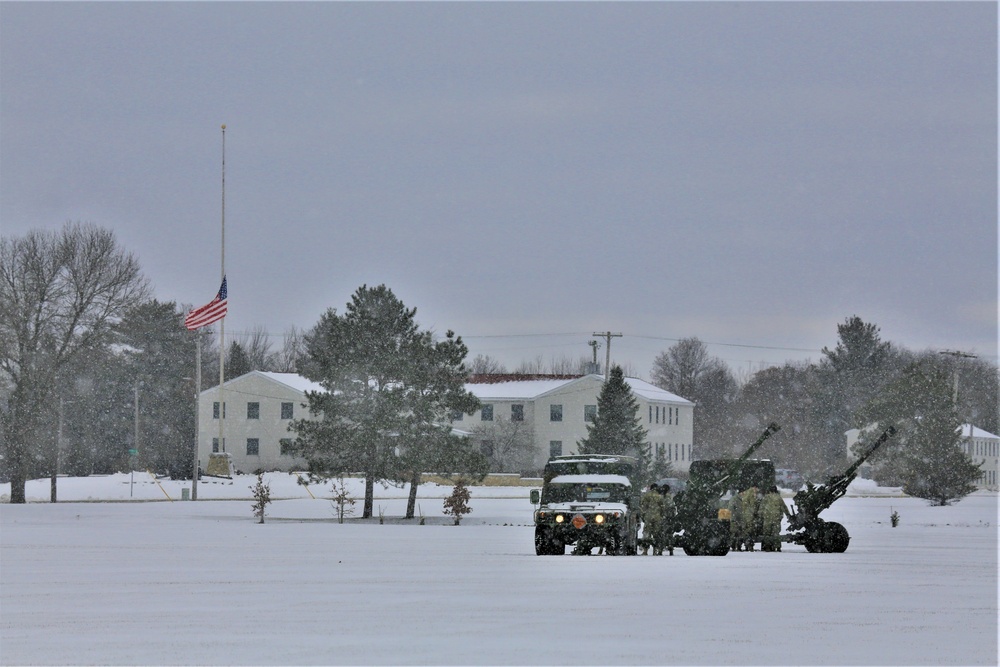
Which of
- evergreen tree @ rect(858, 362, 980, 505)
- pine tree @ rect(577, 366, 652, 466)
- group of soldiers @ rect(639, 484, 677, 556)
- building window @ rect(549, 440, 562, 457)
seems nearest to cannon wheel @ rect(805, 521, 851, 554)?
group of soldiers @ rect(639, 484, 677, 556)

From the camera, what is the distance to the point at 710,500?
30266 millimetres

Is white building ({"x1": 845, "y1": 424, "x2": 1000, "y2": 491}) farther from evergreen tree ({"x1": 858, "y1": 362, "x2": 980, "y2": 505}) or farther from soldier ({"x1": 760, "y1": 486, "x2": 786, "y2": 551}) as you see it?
soldier ({"x1": 760, "y1": 486, "x2": 786, "y2": 551})

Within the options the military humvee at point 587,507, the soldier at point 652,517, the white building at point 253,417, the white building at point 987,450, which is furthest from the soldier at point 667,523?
the white building at point 987,450

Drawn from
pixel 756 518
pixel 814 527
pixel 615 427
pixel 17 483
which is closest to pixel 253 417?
pixel 17 483

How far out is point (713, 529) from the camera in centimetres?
2841

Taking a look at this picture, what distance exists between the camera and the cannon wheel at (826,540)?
29.4 m

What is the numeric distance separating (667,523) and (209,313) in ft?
123

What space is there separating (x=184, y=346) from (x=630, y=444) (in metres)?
44.8

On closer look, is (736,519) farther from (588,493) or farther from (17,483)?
(17,483)

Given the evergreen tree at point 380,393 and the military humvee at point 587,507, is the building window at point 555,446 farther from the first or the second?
the military humvee at point 587,507

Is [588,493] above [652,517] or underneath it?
above

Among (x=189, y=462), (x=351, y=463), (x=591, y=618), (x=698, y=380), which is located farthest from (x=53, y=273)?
(x=698, y=380)

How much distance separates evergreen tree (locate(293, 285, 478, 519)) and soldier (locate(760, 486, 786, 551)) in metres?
21.8

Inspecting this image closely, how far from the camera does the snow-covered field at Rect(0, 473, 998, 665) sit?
1330cm
